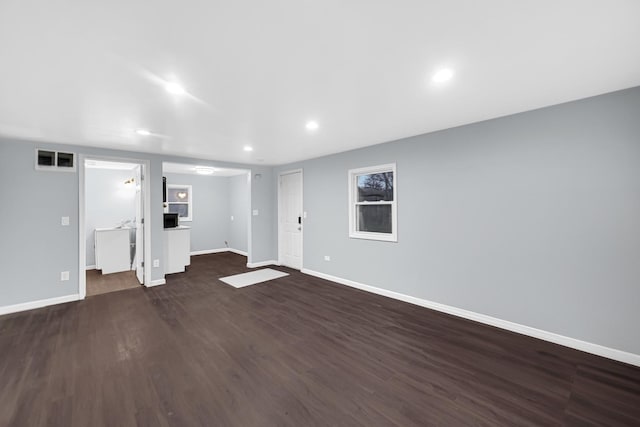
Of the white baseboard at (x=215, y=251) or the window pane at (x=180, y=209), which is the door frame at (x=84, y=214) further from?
the white baseboard at (x=215, y=251)

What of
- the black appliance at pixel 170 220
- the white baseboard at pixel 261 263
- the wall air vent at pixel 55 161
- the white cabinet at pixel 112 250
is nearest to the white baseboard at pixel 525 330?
the white baseboard at pixel 261 263

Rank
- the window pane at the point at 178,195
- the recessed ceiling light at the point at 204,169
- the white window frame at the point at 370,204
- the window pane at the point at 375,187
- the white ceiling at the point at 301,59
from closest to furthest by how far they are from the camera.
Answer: the white ceiling at the point at 301,59 < the white window frame at the point at 370,204 < the window pane at the point at 375,187 < the recessed ceiling light at the point at 204,169 < the window pane at the point at 178,195

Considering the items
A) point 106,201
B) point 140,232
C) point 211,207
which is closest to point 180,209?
point 211,207

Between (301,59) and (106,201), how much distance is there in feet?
22.7

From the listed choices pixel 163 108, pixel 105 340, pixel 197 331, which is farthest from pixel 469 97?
pixel 105 340

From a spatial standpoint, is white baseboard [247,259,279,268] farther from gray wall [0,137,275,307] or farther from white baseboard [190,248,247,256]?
gray wall [0,137,275,307]

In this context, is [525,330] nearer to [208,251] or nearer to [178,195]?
[208,251]

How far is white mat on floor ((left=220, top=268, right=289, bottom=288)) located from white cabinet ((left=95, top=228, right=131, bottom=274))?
8.50 feet

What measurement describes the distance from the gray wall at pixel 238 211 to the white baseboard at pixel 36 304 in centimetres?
424

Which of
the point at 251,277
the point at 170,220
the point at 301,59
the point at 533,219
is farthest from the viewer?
the point at 170,220

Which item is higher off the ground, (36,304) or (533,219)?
(533,219)

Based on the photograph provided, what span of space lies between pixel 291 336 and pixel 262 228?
148 inches

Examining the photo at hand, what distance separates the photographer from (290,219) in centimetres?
621

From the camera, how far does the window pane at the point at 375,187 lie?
4.24 metres
